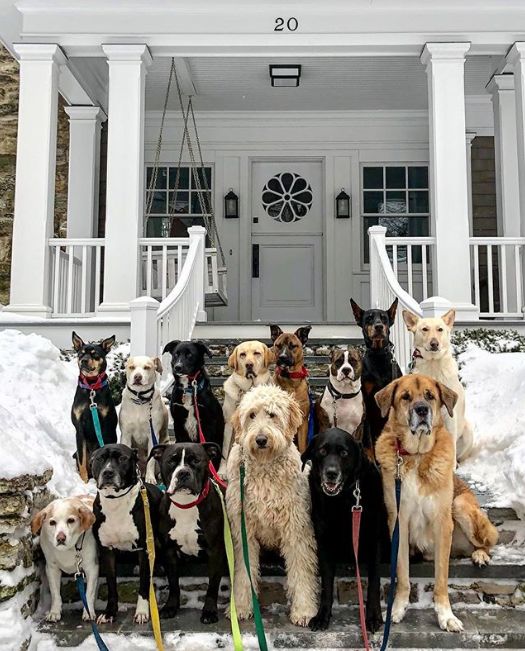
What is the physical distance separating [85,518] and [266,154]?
25.3ft

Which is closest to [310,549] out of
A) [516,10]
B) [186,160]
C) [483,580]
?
[483,580]

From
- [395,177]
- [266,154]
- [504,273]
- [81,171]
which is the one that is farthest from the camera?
[395,177]

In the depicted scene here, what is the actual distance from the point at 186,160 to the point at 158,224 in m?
1.12

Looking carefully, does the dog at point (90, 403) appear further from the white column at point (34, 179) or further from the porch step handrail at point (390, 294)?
the white column at point (34, 179)

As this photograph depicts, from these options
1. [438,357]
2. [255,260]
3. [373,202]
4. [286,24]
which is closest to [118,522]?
[438,357]

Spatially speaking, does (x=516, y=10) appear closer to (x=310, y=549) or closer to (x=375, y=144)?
(x=375, y=144)

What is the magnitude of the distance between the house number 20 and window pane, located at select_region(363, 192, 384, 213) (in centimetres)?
333

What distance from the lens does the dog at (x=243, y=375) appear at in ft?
13.3

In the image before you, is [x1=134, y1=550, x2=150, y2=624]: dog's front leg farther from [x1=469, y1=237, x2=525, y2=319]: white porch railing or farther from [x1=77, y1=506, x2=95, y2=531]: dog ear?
[x1=469, y1=237, x2=525, y2=319]: white porch railing

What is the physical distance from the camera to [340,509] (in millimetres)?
2908

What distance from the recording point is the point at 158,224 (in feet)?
32.2

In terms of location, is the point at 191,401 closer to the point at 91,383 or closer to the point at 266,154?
the point at 91,383

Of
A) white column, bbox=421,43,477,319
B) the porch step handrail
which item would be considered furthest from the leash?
white column, bbox=421,43,477,319

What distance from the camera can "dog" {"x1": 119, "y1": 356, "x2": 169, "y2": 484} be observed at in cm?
392
